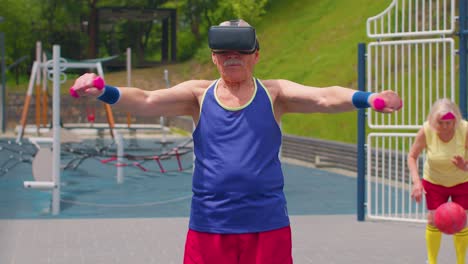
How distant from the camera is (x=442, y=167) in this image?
789cm

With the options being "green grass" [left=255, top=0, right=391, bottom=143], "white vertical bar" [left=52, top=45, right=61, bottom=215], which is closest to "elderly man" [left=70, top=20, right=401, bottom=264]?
"white vertical bar" [left=52, top=45, right=61, bottom=215]

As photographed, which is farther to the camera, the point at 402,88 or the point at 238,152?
the point at 402,88

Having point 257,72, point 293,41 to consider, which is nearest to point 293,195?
point 257,72

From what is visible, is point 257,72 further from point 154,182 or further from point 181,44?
point 154,182

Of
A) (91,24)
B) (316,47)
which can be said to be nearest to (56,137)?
(316,47)

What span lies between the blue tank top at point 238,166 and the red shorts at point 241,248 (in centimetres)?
4

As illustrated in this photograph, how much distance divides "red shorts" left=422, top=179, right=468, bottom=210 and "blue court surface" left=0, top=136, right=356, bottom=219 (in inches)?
234

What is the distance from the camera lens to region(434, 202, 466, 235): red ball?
7293 mm

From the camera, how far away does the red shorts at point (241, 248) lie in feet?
15.4

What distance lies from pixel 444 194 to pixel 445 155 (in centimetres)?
35

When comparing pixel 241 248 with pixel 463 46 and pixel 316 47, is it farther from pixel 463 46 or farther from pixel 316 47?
pixel 316 47

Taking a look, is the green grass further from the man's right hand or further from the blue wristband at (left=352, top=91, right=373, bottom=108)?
the man's right hand

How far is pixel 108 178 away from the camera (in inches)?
780

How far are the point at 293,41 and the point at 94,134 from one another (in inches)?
672
